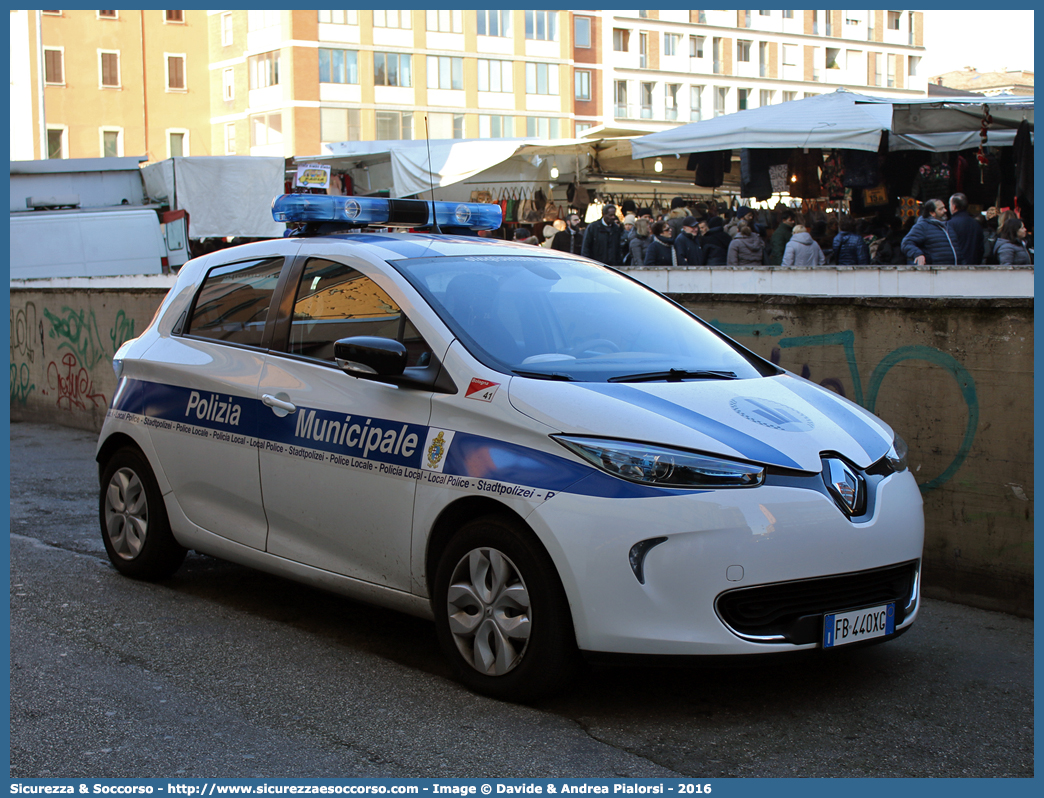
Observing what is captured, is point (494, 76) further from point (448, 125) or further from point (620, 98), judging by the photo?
point (620, 98)

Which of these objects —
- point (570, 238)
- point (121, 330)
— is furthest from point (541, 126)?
point (121, 330)

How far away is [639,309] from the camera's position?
5.00m

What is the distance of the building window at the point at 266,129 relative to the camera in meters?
66.3

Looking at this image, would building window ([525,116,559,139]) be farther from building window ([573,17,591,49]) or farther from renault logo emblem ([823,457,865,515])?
→ renault logo emblem ([823,457,865,515])

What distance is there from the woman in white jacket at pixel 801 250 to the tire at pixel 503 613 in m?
9.35

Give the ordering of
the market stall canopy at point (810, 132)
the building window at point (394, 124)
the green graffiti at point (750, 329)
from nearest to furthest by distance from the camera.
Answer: the green graffiti at point (750, 329) < the market stall canopy at point (810, 132) < the building window at point (394, 124)

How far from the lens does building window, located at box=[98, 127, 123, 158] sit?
63.2 metres

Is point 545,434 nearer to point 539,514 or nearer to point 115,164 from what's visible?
point 539,514

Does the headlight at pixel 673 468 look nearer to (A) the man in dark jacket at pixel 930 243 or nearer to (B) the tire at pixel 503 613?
(B) the tire at pixel 503 613

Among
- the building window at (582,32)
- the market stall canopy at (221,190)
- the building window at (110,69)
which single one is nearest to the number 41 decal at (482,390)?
the market stall canopy at (221,190)

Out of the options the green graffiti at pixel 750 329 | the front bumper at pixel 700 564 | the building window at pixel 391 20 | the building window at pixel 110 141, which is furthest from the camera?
the building window at pixel 391 20

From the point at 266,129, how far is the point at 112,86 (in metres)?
8.58

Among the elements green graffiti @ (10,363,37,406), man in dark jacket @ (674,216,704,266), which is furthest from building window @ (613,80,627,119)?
green graffiti @ (10,363,37,406)

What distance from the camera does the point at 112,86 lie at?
2484 inches
